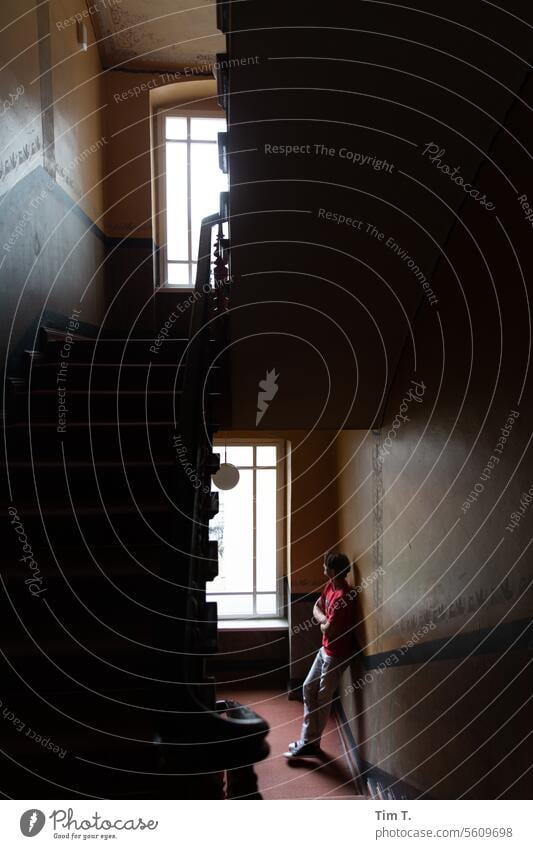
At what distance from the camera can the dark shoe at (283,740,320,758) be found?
15.5 feet

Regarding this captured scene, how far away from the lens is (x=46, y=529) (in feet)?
7.72

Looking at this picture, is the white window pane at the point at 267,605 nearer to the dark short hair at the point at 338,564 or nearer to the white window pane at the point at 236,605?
the white window pane at the point at 236,605

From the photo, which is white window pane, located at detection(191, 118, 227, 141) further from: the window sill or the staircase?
the window sill

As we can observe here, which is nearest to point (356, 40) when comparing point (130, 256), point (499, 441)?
point (499, 441)

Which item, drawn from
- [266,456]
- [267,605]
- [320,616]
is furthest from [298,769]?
[266,456]

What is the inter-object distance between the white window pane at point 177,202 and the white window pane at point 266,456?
193 centimetres

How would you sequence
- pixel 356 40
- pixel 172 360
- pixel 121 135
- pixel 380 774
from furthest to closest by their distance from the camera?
pixel 121 135, pixel 380 774, pixel 172 360, pixel 356 40

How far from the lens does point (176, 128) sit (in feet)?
21.0

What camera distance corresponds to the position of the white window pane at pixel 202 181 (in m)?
6.48

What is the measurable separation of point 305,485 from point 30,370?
131 inches

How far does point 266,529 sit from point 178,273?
2.53 meters

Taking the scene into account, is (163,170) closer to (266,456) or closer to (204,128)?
(204,128)

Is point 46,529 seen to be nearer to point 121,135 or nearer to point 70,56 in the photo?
point 70,56

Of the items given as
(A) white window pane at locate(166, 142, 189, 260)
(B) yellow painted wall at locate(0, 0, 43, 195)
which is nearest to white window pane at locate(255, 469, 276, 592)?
(A) white window pane at locate(166, 142, 189, 260)
